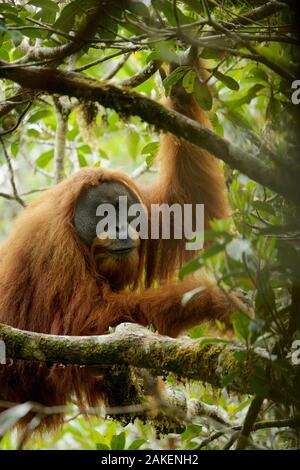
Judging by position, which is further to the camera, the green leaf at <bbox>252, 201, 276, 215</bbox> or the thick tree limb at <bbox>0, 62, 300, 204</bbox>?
the green leaf at <bbox>252, 201, 276, 215</bbox>

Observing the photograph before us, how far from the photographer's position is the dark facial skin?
5270 millimetres

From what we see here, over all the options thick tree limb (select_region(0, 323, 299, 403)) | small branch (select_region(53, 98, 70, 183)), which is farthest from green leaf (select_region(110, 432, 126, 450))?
small branch (select_region(53, 98, 70, 183))

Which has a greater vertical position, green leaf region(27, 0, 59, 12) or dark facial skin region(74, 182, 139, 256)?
green leaf region(27, 0, 59, 12)

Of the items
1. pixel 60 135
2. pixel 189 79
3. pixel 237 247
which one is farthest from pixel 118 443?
pixel 60 135

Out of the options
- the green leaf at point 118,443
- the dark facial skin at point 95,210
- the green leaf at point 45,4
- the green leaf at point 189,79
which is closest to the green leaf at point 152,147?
the dark facial skin at point 95,210

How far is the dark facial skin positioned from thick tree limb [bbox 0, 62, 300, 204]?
2.15m

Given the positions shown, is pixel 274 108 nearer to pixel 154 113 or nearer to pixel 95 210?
pixel 154 113

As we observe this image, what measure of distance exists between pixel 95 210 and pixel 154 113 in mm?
2525

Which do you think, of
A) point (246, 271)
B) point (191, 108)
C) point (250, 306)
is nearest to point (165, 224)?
point (191, 108)

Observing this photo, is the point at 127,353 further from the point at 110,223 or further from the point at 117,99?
the point at 110,223

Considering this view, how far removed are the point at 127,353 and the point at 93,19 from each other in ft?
5.51

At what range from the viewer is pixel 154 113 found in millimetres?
3072

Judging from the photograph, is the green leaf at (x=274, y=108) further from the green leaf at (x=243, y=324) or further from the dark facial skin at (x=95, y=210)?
the dark facial skin at (x=95, y=210)

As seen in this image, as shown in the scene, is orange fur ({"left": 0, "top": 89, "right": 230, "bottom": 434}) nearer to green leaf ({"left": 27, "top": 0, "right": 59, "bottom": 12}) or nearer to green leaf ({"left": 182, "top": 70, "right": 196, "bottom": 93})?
green leaf ({"left": 182, "top": 70, "right": 196, "bottom": 93})
